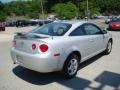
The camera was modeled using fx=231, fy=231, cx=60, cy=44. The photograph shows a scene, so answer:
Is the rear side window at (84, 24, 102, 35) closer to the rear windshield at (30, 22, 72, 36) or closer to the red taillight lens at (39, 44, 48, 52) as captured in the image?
the rear windshield at (30, 22, 72, 36)

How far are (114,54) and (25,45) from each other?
458 centimetres

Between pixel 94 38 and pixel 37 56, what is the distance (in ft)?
8.20

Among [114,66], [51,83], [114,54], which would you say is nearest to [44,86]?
[51,83]

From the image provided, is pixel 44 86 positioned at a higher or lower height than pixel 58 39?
lower

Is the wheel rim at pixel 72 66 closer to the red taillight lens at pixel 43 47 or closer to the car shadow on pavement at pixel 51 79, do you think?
the car shadow on pavement at pixel 51 79

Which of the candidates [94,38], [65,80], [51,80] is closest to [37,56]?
[51,80]

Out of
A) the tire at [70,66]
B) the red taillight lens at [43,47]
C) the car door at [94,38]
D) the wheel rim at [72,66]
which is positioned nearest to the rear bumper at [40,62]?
the red taillight lens at [43,47]

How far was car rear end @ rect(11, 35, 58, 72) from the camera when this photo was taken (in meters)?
5.50

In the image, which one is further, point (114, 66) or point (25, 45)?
point (114, 66)

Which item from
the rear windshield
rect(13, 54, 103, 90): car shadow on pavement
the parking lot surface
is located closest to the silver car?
the rear windshield

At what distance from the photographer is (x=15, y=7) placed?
316ft

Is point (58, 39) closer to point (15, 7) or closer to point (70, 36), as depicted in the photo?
point (70, 36)

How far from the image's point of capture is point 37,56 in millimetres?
5543

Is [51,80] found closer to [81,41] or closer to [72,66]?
[72,66]
